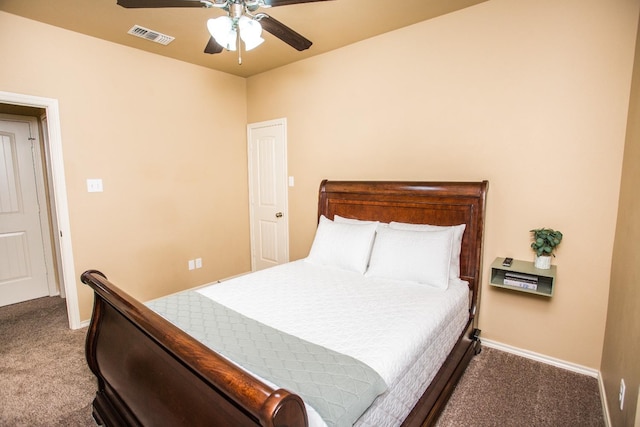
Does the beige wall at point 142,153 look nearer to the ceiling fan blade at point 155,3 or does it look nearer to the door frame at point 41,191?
the door frame at point 41,191

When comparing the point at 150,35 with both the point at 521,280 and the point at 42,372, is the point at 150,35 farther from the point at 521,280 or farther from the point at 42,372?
the point at 521,280

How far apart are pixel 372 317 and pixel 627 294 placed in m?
1.29

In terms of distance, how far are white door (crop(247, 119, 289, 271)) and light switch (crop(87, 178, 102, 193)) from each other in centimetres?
173

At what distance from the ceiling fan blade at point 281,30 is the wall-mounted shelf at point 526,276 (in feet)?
6.75

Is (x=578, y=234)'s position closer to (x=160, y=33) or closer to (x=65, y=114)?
Answer: (x=160, y=33)

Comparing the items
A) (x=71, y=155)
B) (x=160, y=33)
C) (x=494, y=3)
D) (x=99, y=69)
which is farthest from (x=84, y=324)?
(x=494, y=3)

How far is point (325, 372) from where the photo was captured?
1.28 m

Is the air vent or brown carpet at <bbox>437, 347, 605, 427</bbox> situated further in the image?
the air vent

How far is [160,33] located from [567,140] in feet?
11.0

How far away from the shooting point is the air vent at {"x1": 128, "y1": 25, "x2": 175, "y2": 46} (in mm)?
2783

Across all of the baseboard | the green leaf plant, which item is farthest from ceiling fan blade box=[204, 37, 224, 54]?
the baseboard

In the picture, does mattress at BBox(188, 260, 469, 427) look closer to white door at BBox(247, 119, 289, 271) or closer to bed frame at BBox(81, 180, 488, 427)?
bed frame at BBox(81, 180, 488, 427)

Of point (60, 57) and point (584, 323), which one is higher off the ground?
point (60, 57)

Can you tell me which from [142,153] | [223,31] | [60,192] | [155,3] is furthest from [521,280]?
[60,192]
